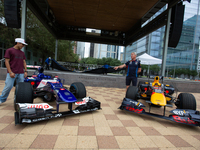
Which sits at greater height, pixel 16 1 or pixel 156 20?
pixel 156 20

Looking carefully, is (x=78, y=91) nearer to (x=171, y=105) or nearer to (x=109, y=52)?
(x=171, y=105)

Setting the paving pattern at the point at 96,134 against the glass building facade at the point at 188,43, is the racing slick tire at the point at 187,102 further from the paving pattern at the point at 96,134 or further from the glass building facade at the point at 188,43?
the glass building facade at the point at 188,43

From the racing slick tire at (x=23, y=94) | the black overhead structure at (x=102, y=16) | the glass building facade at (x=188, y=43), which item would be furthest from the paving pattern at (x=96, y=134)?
the glass building facade at (x=188, y=43)

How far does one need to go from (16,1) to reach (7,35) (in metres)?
10.8

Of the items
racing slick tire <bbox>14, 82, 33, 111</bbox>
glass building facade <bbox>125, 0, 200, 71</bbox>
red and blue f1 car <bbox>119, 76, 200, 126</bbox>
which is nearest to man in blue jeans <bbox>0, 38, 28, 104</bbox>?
racing slick tire <bbox>14, 82, 33, 111</bbox>

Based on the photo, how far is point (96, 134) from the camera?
209 centimetres

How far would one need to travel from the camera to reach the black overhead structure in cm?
751

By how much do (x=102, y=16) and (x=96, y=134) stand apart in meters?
9.25

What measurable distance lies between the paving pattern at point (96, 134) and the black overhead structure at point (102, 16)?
676 cm

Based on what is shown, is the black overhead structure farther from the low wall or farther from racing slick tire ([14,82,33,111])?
racing slick tire ([14,82,33,111])

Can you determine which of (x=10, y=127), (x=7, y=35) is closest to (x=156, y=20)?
(x=10, y=127)

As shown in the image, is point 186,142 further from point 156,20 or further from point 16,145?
point 156,20

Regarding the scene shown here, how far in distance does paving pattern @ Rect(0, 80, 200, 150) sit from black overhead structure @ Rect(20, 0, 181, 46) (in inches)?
266

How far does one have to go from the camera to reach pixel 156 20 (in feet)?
27.0
